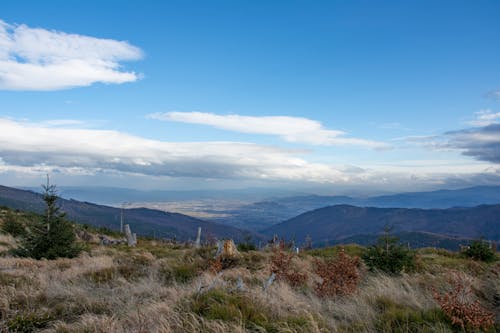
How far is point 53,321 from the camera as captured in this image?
18.3 feet

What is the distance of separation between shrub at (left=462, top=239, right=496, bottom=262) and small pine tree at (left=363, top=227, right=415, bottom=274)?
8.19 metres

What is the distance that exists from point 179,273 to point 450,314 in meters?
7.51

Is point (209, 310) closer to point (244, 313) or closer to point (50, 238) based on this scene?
point (244, 313)

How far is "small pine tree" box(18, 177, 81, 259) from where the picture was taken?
14988 mm

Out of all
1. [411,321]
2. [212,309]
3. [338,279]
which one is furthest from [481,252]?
[212,309]

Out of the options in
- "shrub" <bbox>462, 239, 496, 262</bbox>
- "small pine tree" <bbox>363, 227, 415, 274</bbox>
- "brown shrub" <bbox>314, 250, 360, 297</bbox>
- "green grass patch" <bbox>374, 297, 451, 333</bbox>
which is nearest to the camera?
"green grass patch" <bbox>374, 297, 451, 333</bbox>

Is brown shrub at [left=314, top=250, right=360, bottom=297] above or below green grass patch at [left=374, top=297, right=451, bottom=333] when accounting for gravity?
below

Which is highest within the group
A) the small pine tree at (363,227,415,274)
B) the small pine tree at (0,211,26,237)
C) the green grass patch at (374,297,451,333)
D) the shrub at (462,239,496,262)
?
the green grass patch at (374,297,451,333)

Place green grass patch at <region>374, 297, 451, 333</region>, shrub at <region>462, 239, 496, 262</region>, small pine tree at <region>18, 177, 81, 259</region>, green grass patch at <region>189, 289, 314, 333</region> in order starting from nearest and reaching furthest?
green grass patch at <region>189, 289, 314, 333</region> < green grass patch at <region>374, 297, 451, 333</region> < small pine tree at <region>18, 177, 81, 259</region> < shrub at <region>462, 239, 496, 262</region>

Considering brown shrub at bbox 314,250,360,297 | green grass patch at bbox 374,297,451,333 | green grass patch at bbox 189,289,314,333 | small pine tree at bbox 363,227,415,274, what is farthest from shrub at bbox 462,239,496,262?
green grass patch at bbox 189,289,314,333

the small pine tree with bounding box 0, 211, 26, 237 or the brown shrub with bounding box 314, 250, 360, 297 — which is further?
the small pine tree with bounding box 0, 211, 26, 237

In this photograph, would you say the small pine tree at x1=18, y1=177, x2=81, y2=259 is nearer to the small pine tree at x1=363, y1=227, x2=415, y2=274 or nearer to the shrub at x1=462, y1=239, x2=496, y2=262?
the small pine tree at x1=363, y1=227, x2=415, y2=274

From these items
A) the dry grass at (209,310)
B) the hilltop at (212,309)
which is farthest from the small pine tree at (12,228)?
the dry grass at (209,310)

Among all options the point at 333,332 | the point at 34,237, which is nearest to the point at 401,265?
the point at 333,332
